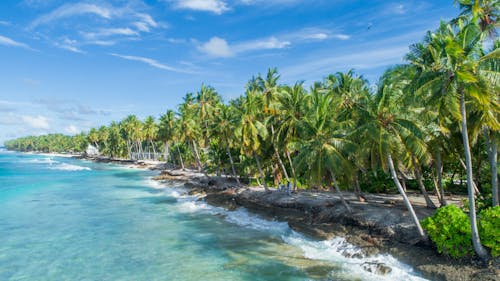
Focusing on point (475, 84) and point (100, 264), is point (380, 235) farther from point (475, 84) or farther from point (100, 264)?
point (100, 264)

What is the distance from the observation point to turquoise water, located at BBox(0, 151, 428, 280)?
1831cm

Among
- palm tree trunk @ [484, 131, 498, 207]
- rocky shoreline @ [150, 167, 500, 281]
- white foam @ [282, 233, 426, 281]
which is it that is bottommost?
white foam @ [282, 233, 426, 281]

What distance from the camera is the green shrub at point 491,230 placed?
15.2 m

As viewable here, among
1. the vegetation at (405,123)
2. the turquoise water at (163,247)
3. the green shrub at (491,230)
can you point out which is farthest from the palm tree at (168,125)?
the green shrub at (491,230)

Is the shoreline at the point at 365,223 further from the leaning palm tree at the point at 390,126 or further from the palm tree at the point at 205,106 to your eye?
the palm tree at the point at 205,106

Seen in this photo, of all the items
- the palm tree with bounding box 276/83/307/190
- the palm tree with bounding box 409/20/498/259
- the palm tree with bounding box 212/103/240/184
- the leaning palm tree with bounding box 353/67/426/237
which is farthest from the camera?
the palm tree with bounding box 212/103/240/184

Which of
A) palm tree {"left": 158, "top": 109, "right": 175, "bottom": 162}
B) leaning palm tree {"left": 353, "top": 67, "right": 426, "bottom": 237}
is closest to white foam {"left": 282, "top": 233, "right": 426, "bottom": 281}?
leaning palm tree {"left": 353, "top": 67, "right": 426, "bottom": 237}

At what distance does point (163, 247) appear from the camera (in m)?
23.1

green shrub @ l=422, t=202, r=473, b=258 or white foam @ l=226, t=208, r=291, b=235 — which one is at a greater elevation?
green shrub @ l=422, t=202, r=473, b=258

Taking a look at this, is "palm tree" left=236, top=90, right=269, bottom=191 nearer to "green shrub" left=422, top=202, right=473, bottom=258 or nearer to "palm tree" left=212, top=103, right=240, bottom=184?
"palm tree" left=212, top=103, right=240, bottom=184

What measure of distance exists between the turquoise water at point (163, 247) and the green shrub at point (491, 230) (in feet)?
12.7

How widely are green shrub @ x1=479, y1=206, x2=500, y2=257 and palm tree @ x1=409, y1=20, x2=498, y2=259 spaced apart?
14.8 inches

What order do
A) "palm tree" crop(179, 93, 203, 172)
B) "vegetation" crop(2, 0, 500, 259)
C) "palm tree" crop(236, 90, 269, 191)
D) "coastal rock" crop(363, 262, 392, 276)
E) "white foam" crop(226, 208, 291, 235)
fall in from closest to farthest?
"vegetation" crop(2, 0, 500, 259) < "coastal rock" crop(363, 262, 392, 276) < "white foam" crop(226, 208, 291, 235) < "palm tree" crop(236, 90, 269, 191) < "palm tree" crop(179, 93, 203, 172)

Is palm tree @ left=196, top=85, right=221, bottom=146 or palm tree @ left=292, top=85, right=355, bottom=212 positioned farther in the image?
palm tree @ left=196, top=85, right=221, bottom=146
